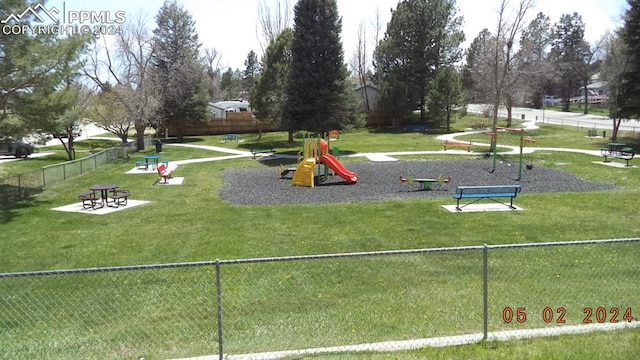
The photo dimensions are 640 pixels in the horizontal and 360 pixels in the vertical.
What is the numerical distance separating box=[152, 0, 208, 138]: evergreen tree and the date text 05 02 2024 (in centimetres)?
4282

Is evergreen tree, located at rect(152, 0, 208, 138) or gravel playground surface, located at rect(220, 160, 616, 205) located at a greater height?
evergreen tree, located at rect(152, 0, 208, 138)

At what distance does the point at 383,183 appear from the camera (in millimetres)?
22359

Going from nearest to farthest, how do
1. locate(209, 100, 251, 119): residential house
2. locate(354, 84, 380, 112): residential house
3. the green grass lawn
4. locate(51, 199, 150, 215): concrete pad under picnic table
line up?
the green grass lawn
locate(51, 199, 150, 215): concrete pad under picnic table
locate(209, 100, 251, 119): residential house
locate(354, 84, 380, 112): residential house

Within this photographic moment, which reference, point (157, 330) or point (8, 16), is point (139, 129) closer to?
point (8, 16)

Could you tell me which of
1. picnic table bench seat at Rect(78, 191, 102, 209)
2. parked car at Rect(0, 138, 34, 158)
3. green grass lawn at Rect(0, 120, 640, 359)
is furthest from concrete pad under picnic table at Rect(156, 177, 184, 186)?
parked car at Rect(0, 138, 34, 158)

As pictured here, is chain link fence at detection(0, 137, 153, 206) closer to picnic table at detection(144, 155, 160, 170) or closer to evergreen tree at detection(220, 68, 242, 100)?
picnic table at detection(144, 155, 160, 170)

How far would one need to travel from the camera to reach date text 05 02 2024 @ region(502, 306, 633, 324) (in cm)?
711

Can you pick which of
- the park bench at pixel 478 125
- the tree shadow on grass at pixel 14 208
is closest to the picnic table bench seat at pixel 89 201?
the tree shadow on grass at pixel 14 208

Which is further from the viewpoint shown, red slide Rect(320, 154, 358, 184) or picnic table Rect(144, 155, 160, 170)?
picnic table Rect(144, 155, 160, 170)

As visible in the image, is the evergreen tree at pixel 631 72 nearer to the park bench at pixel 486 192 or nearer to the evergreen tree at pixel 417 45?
the evergreen tree at pixel 417 45

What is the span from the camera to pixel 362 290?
28.8 ft

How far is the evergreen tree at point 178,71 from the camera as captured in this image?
50.0 metres

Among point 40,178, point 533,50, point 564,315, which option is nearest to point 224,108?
point 533,50

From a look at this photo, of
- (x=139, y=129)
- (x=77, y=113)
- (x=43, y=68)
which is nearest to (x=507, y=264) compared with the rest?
(x=43, y=68)
